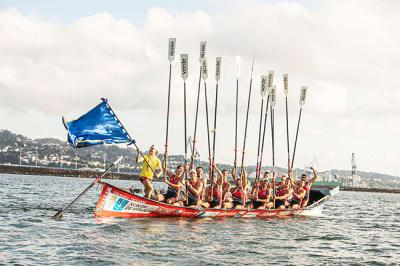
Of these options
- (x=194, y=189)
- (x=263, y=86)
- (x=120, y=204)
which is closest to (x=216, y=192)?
(x=194, y=189)

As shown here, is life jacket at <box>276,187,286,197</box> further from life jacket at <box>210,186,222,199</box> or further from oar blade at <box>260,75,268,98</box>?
oar blade at <box>260,75,268,98</box>

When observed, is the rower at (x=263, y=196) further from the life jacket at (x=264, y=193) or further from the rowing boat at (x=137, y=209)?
the rowing boat at (x=137, y=209)

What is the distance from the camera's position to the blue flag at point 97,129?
23.1 metres

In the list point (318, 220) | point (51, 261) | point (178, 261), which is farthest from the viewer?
point (318, 220)

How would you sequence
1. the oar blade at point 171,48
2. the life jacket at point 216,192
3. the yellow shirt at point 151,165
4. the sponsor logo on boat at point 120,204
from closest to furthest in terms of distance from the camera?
the sponsor logo on boat at point 120,204 → the yellow shirt at point 151,165 → the life jacket at point 216,192 → the oar blade at point 171,48

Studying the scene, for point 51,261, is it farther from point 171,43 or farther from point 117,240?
point 171,43

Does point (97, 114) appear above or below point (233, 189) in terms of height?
above

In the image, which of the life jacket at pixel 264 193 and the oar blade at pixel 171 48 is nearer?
the oar blade at pixel 171 48

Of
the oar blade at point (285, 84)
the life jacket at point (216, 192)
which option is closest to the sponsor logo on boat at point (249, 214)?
the life jacket at point (216, 192)

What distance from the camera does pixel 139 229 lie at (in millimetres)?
22703

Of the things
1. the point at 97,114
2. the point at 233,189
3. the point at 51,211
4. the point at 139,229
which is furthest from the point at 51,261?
the point at 233,189

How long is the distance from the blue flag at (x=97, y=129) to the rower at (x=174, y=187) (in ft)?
12.0

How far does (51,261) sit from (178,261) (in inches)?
153

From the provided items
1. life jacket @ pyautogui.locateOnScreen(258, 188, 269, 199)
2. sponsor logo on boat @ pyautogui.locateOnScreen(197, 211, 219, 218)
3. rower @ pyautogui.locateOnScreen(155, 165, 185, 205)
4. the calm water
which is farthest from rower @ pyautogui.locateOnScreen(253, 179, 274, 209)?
rower @ pyautogui.locateOnScreen(155, 165, 185, 205)
